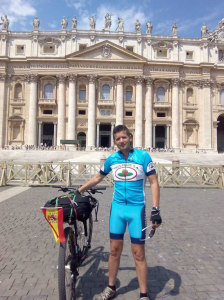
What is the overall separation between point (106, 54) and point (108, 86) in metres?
5.01

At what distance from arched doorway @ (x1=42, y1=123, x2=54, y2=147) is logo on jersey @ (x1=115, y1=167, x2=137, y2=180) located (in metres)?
39.6

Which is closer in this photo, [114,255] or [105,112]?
[114,255]

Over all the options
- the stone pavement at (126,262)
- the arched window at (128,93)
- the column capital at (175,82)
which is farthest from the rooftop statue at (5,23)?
the stone pavement at (126,262)

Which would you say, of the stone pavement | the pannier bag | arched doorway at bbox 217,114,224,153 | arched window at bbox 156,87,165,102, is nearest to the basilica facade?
arched window at bbox 156,87,165,102

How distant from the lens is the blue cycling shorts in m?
2.77

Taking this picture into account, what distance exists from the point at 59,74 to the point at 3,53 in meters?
10.2

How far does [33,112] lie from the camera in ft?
125

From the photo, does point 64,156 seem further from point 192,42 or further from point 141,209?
point 192,42

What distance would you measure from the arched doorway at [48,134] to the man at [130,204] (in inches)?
1561

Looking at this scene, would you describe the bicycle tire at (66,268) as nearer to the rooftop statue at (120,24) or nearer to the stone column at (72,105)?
the stone column at (72,105)

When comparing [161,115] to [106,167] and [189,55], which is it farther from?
[106,167]

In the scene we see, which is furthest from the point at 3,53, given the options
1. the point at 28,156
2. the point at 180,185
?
the point at 180,185

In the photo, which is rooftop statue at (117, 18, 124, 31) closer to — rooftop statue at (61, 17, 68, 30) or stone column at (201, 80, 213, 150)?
rooftop statue at (61, 17, 68, 30)

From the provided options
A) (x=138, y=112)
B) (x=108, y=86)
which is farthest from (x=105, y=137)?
(x=108, y=86)
